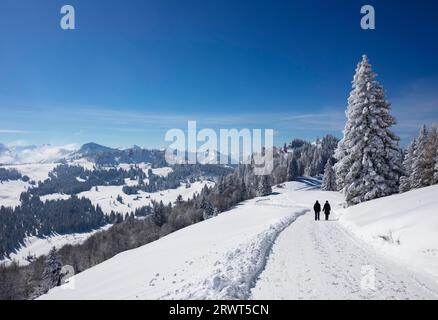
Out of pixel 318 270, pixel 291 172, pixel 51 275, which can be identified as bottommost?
pixel 51 275

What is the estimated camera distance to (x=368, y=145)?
27578 millimetres

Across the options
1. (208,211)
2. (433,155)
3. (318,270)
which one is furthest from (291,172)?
(318,270)

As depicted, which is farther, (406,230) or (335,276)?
(406,230)

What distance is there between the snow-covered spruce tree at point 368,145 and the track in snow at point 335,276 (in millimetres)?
14106

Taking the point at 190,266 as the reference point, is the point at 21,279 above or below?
below

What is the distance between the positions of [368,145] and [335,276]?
2084 centimetres

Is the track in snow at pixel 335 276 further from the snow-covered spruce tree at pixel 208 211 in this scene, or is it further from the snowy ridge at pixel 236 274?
the snow-covered spruce tree at pixel 208 211

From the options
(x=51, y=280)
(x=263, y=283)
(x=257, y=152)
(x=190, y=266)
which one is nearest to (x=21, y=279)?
(x=51, y=280)

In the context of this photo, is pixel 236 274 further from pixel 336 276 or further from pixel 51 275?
pixel 51 275

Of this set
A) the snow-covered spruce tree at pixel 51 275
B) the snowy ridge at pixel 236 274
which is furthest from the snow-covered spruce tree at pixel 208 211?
the snowy ridge at pixel 236 274
